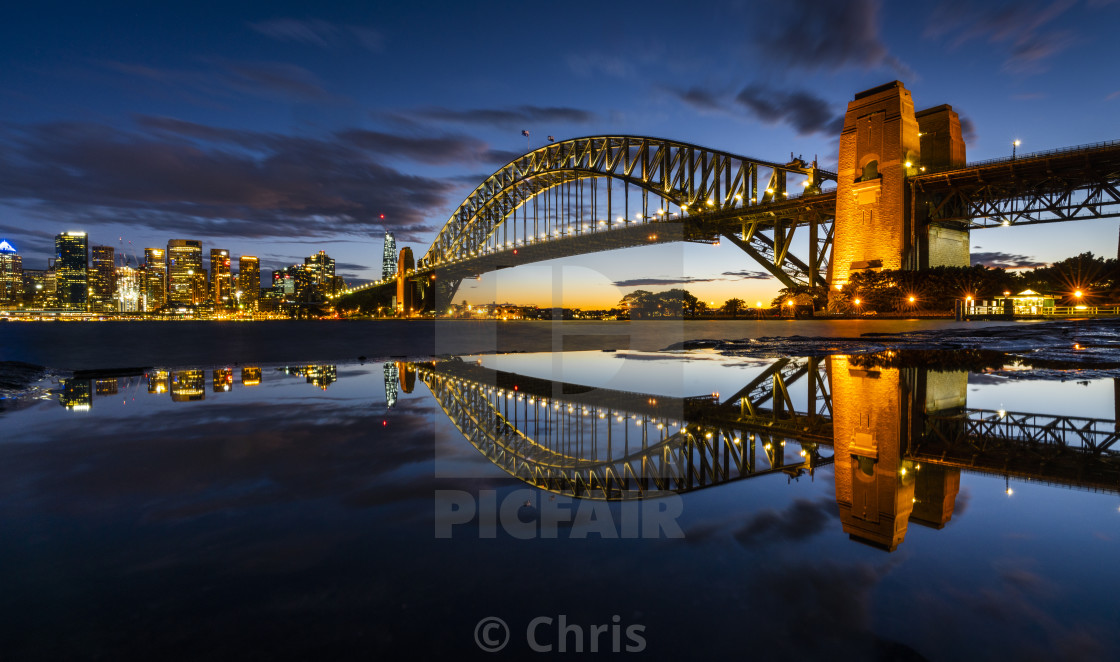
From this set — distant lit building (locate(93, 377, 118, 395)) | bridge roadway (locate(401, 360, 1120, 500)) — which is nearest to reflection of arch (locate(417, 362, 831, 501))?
bridge roadway (locate(401, 360, 1120, 500))

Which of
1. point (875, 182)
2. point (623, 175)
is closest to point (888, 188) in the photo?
point (875, 182)

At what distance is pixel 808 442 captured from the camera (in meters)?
4.34

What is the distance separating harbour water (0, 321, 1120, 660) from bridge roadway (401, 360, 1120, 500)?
4cm

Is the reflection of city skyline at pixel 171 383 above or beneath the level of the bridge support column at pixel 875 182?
beneath

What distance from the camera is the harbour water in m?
1.68

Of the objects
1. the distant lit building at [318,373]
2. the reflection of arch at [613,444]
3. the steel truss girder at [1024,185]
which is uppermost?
the steel truss girder at [1024,185]

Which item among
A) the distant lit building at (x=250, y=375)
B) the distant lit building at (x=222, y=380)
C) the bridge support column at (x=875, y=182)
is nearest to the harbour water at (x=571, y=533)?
the distant lit building at (x=222, y=380)

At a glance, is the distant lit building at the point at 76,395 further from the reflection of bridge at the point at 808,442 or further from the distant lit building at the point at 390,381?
the reflection of bridge at the point at 808,442

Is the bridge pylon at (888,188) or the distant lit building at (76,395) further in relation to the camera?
the bridge pylon at (888,188)

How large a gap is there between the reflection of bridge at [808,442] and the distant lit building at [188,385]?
3756 mm

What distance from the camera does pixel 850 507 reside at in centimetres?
280

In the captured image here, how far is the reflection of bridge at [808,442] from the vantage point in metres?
3.12

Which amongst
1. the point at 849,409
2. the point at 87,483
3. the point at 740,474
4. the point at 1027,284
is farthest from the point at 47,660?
the point at 1027,284

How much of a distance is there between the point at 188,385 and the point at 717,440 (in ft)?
29.4
